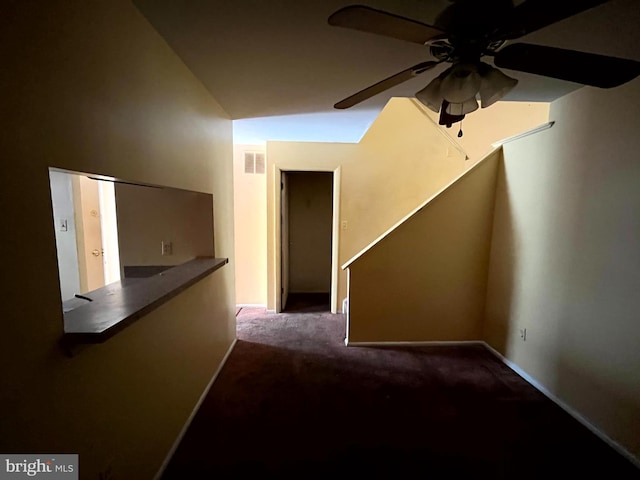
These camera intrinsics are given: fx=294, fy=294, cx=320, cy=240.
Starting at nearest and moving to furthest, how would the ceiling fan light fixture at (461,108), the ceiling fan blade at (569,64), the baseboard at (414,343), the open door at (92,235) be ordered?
the ceiling fan blade at (569,64) < the ceiling fan light fixture at (461,108) < the open door at (92,235) < the baseboard at (414,343)

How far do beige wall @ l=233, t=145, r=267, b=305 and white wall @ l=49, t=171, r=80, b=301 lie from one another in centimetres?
237

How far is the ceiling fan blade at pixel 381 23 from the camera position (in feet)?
2.89

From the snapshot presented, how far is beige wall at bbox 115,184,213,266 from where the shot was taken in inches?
78.6

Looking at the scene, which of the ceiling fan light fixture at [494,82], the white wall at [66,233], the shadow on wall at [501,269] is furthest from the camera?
the shadow on wall at [501,269]

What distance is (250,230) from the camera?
13.5ft

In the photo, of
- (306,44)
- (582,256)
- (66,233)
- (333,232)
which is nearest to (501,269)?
(582,256)

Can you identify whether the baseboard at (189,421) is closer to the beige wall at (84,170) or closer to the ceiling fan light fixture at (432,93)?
the beige wall at (84,170)

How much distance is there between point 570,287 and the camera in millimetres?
2062

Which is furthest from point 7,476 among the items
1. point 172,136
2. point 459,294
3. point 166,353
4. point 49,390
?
point 459,294

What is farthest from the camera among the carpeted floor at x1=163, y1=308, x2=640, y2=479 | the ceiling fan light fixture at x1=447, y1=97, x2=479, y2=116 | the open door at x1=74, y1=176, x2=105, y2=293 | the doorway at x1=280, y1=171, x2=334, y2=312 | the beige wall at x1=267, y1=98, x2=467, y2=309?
the doorway at x1=280, y1=171, x2=334, y2=312

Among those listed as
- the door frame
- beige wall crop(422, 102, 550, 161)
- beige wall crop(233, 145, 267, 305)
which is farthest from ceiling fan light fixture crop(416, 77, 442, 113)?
beige wall crop(233, 145, 267, 305)

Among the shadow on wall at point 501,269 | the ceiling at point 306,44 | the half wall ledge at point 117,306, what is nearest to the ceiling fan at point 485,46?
the ceiling at point 306,44

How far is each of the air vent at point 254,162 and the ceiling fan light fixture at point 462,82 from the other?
314 cm

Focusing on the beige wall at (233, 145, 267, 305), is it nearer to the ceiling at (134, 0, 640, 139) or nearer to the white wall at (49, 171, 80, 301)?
the ceiling at (134, 0, 640, 139)
